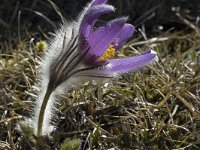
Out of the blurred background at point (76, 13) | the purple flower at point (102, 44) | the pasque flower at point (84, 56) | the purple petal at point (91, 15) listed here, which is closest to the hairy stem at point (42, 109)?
the pasque flower at point (84, 56)

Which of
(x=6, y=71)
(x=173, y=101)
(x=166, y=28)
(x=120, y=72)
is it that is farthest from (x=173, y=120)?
(x=166, y=28)

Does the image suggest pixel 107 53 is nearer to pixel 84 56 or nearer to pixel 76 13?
pixel 84 56

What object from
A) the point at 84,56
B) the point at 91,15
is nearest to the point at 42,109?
the point at 84,56

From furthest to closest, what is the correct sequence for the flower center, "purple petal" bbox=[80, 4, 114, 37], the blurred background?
the blurred background < the flower center < "purple petal" bbox=[80, 4, 114, 37]

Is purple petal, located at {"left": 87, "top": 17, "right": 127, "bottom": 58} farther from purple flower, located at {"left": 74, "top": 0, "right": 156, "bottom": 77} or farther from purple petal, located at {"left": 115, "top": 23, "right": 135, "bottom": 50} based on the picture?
purple petal, located at {"left": 115, "top": 23, "right": 135, "bottom": 50}

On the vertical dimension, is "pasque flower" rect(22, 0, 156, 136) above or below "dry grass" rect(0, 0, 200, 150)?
above

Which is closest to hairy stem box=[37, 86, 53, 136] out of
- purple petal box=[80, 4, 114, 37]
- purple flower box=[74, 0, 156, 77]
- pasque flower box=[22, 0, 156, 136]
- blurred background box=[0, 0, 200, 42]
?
pasque flower box=[22, 0, 156, 136]

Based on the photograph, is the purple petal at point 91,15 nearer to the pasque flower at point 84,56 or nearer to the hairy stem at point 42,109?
the pasque flower at point 84,56

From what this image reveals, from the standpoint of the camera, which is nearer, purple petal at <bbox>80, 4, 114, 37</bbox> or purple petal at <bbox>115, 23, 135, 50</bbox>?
→ purple petal at <bbox>80, 4, 114, 37</bbox>
